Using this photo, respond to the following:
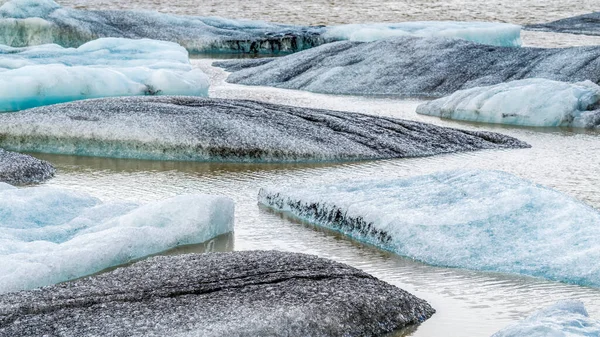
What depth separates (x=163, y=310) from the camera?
140 inches

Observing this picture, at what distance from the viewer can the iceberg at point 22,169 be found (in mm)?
6625

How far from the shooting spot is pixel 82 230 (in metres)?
4.86

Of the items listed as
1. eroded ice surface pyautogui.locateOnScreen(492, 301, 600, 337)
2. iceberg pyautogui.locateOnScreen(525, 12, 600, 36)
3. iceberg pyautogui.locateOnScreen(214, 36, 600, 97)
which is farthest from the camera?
iceberg pyautogui.locateOnScreen(525, 12, 600, 36)

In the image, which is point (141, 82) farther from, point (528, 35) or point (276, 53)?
point (528, 35)

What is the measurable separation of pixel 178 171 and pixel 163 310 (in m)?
3.72

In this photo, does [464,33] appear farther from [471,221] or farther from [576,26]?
[471,221]

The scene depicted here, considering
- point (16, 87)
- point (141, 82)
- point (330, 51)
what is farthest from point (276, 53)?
point (16, 87)

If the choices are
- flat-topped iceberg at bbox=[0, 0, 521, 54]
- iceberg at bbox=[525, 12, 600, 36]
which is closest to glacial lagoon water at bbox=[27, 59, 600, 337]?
flat-topped iceberg at bbox=[0, 0, 521, 54]

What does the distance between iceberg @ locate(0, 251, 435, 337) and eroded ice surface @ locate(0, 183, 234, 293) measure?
0.32 metres

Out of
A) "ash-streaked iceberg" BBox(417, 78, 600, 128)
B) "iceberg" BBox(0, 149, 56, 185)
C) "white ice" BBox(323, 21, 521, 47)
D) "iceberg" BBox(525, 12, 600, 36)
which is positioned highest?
"iceberg" BBox(525, 12, 600, 36)

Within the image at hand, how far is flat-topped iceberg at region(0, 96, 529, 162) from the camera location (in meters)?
7.75

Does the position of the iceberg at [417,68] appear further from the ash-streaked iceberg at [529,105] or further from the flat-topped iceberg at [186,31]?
the flat-topped iceberg at [186,31]

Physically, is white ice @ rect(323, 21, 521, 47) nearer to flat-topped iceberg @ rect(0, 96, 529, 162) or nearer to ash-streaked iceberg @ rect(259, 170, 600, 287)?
flat-topped iceberg @ rect(0, 96, 529, 162)

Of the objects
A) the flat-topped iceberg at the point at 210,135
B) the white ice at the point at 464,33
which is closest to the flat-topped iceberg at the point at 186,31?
the white ice at the point at 464,33
